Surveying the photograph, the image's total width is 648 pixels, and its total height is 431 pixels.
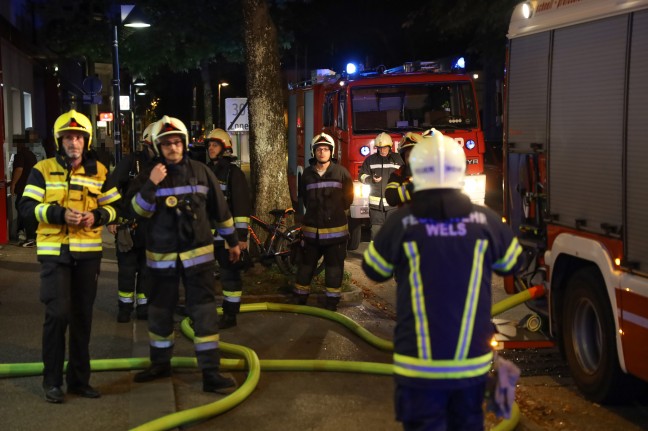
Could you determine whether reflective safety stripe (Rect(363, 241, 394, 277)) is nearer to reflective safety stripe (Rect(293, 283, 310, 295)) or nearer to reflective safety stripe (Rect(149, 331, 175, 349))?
reflective safety stripe (Rect(149, 331, 175, 349))

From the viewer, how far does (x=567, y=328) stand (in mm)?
6516

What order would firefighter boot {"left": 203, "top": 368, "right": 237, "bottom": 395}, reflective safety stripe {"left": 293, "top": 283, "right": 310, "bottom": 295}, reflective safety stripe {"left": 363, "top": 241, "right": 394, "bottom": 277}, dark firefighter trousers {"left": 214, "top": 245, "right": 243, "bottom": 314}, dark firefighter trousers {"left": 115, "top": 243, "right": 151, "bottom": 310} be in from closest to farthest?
1. reflective safety stripe {"left": 363, "top": 241, "right": 394, "bottom": 277}
2. firefighter boot {"left": 203, "top": 368, "right": 237, "bottom": 395}
3. dark firefighter trousers {"left": 214, "top": 245, "right": 243, "bottom": 314}
4. dark firefighter trousers {"left": 115, "top": 243, "right": 151, "bottom": 310}
5. reflective safety stripe {"left": 293, "top": 283, "right": 310, "bottom": 295}

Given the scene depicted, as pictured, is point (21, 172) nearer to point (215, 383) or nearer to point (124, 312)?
point (124, 312)

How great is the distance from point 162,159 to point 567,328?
3.22 m

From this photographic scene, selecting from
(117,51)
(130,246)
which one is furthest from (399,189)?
(117,51)

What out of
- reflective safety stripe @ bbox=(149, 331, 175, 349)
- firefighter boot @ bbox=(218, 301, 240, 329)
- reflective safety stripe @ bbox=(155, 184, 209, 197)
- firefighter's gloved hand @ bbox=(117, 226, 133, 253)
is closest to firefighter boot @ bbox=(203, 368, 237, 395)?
reflective safety stripe @ bbox=(149, 331, 175, 349)

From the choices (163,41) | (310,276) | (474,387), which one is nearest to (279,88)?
(310,276)

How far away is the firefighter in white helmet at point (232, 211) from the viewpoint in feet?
25.6

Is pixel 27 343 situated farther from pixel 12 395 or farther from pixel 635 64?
pixel 635 64

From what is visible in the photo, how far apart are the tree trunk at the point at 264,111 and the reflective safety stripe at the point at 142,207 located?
16.9 ft

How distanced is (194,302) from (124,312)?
264cm

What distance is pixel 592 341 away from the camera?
6.31 meters

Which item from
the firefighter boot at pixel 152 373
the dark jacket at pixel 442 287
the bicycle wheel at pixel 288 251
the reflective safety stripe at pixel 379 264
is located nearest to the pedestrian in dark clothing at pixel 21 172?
the bicycle wheel at pixel 288 251

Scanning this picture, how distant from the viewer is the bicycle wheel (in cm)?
1059
